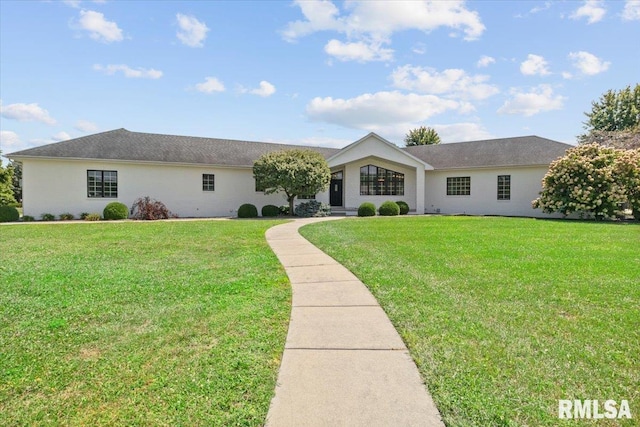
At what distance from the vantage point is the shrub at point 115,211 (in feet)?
64.3

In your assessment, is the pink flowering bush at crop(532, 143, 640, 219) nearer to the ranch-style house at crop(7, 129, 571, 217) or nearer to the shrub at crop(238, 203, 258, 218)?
the ranch-style house at crop(7, 129, 571, 217)

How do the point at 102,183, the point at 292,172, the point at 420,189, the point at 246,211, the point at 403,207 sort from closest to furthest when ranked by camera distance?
the point at 102,183, the point at 292,172, the point at 246,211, the point at 403,207, the point at 420,189

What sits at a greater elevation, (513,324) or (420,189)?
(420,189)

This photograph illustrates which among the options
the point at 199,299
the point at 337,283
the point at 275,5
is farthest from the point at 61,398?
the point at 275,5

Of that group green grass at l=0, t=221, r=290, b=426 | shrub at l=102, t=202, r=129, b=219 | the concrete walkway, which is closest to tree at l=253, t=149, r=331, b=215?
shrub at l=102, t=202, r=129, b=219

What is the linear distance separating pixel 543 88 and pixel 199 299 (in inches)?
744

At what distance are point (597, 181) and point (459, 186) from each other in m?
8.35

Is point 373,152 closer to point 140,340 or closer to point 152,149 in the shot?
point 152,149

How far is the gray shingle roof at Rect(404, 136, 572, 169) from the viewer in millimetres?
23422

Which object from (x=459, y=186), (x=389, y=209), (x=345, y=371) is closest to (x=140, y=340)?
(x=345, y=371)

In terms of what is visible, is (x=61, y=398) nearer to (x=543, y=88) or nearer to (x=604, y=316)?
(x=604, y=316)

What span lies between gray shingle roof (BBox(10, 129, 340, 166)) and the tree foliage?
40.1 m

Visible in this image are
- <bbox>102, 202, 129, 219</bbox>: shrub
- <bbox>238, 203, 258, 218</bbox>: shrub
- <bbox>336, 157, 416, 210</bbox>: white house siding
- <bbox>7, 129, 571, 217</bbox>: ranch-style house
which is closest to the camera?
<bbox>102, 202, 129, 219</bbox>: shrub

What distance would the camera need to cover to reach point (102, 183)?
20547 millimetres
